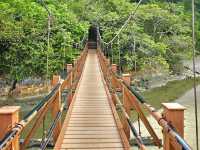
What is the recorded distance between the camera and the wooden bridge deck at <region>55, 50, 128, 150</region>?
17.1ft

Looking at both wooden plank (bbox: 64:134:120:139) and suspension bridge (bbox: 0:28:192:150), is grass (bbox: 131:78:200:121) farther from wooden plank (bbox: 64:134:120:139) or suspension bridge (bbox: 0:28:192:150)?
wooden plank (bbox: 64:134:120:139)

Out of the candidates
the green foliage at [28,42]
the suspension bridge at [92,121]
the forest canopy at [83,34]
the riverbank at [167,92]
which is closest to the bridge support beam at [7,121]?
the suspension bridge at [92,121]

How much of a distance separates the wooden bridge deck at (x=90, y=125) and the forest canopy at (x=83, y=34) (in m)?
8.60

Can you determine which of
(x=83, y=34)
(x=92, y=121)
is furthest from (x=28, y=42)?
(x=92, y=121)

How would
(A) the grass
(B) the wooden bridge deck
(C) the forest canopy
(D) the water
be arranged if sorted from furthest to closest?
(A) the grass → (C) the forest canopy → (D) the water → (B) the wooden bridge deck

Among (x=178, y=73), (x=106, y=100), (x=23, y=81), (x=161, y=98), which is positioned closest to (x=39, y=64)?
(x=23, y=81)

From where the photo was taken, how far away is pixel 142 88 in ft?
81.9

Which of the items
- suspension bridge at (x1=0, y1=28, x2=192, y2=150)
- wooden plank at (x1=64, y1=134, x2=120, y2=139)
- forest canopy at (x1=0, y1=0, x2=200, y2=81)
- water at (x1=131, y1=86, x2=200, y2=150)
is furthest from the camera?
forest canopy at (x1=0, y1=0, x2=200, y2=81)

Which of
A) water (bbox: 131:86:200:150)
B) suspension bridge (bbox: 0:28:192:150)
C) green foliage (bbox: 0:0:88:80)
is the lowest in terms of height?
water (bbox: 131:86:200:150)

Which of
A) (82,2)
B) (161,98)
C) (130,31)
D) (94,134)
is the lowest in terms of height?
(161,98)

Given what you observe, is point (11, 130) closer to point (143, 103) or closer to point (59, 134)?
point (143, 103)

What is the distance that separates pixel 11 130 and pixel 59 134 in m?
2.90

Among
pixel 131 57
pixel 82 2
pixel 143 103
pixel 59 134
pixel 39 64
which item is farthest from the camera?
pixel 82 2

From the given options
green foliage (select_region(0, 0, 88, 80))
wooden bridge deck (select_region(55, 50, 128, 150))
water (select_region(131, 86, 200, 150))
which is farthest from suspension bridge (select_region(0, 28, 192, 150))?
green foliage (select_region(0, 0, 88, 80))
